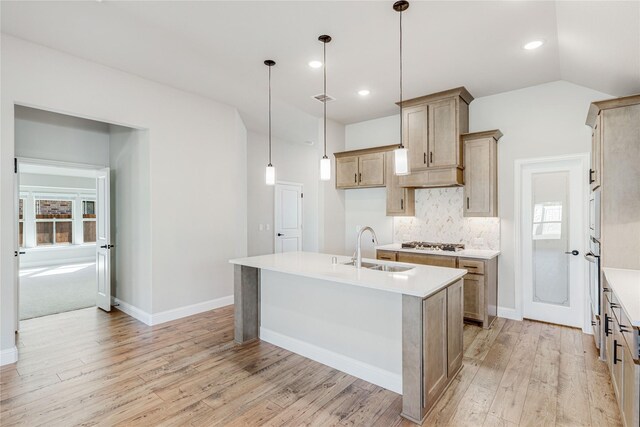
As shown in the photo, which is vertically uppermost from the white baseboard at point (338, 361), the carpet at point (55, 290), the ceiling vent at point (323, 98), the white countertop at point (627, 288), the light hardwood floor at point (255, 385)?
the ceiling vent at point (323, 98)

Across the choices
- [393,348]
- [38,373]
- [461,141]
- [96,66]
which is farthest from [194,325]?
[461,141]

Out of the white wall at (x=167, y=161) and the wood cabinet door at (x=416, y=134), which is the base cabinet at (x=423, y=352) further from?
the white wall at (x=167, y=161)

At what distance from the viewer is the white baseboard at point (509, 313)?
4222 mm

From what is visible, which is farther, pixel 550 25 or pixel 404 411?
pixel 550 25

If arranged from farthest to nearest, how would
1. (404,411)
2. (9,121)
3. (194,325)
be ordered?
1. (194,325)
2. (9,121)
3. (404,411)

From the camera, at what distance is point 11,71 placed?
298 cm

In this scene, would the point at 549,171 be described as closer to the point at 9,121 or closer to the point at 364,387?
the point at 364,387

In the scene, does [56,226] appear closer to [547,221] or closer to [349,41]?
[349,41]

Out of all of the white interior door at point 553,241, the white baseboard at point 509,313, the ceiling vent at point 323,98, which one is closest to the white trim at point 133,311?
the ceiling vent at point 323,98

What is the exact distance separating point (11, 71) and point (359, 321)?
392 cm

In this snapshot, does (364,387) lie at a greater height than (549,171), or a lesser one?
lesser

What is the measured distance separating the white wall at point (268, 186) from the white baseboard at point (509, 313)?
3.36m

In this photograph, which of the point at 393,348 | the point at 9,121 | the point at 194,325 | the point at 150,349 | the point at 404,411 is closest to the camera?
the point at 404,411

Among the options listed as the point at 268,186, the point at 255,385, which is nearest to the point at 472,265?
the point at 255,385
